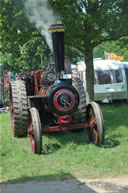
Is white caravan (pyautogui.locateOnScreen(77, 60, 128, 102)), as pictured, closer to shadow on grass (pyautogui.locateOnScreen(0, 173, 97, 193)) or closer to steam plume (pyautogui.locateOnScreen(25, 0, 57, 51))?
steam plume (pyautogui.locateOnScreen(25, 0, 57, 51))

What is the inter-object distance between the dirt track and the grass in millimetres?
209

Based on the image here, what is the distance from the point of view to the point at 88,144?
7.12 metres

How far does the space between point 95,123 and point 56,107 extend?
920mm

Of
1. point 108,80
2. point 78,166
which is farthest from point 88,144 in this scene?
point 108,80

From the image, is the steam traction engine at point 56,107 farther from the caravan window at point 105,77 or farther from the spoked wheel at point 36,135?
the caravan window at point 105,77

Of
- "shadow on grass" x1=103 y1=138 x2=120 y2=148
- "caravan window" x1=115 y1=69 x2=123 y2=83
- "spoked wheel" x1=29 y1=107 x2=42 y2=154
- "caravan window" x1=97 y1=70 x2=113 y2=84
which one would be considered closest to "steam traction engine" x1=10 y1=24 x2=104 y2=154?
"spoked wheel" x1=29 y1=107 x2=42 y2=154

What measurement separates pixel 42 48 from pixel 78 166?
30.7 feet

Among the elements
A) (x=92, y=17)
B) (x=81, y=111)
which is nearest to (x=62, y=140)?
(x=81, y=111)

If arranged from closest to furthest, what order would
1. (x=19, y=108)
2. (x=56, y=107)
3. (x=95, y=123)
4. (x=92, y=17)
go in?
(x=56, y=107) → (x=95, y=123) → (x=19, y=108) → (x=92, y=17)

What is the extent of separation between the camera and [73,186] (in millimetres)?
4660

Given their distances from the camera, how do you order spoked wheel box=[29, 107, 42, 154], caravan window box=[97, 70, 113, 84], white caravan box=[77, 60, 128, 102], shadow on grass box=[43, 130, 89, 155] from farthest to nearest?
1. caravan window box=[97, 70, 113, 84]
2. white caravan box=[77, 60, 128, 102]
3. shadow on grass box=[43, 130, 89, 155]
4. spoked wheel box=[29, 107, 42, 154]

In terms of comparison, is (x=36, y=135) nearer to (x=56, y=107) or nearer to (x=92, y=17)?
(x=56, y=107)

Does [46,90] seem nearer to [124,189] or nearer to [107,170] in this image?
[107,170]

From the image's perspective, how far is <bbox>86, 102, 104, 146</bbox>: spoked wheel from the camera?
6742 millimetres
